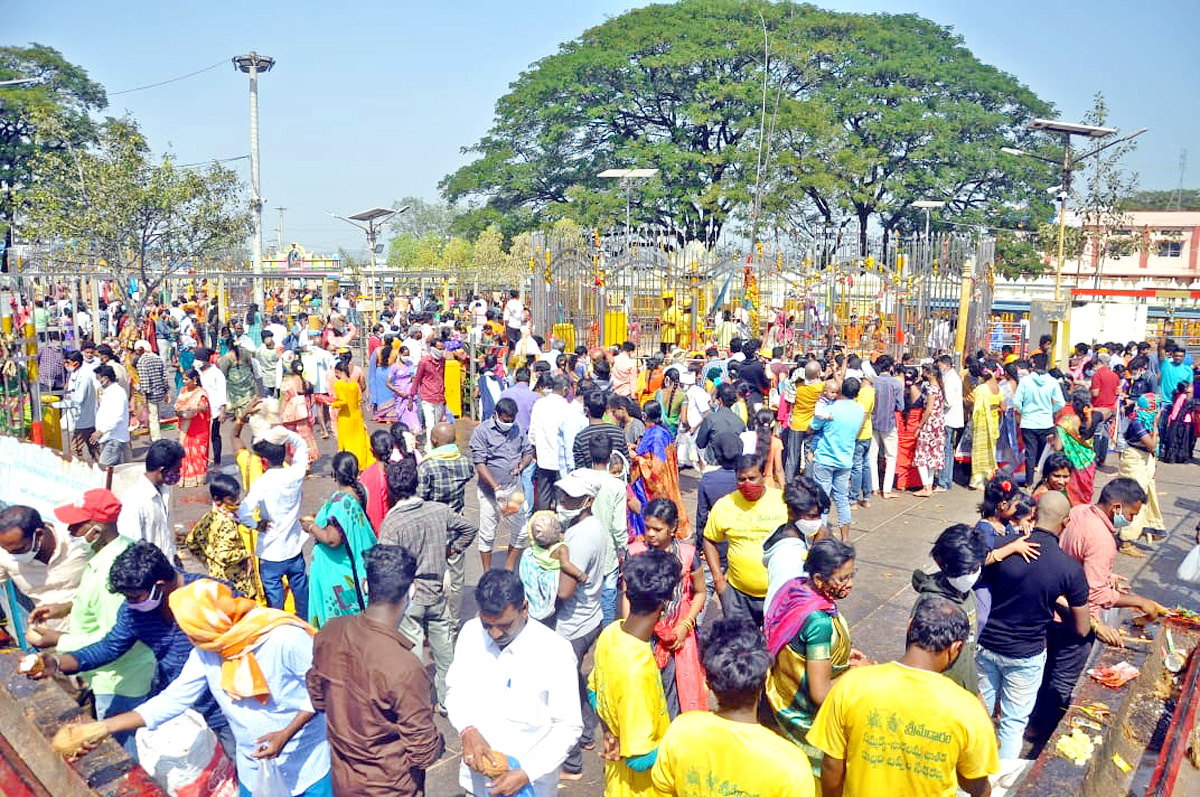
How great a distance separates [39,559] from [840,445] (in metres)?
6.25

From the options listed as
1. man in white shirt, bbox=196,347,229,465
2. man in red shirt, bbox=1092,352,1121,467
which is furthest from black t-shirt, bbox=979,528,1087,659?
man in white shirt, bbox=196,347,229,465

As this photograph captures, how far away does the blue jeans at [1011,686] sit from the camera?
14.9 ft

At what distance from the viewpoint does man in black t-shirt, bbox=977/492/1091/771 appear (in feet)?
14.5

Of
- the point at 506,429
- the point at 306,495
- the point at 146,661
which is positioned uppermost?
the point at 506,429

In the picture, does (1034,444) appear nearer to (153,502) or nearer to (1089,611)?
(1089,611)

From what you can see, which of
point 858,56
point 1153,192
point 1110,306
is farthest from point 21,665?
point 1153,192

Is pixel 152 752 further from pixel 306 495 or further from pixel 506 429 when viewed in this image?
pixel 306 495

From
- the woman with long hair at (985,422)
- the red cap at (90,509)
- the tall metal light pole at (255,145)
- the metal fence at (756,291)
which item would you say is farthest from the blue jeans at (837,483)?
the tall metal light pole at (255,145)

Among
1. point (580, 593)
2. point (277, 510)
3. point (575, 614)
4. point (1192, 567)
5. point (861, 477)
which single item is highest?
point (277, 510)

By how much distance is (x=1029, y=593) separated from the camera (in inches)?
174

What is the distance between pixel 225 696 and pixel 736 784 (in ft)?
6.52

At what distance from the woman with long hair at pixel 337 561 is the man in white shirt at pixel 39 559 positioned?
3.76 ft

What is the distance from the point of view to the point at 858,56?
1419 inches

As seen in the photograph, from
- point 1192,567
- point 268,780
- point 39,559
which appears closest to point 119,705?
point 268,780
